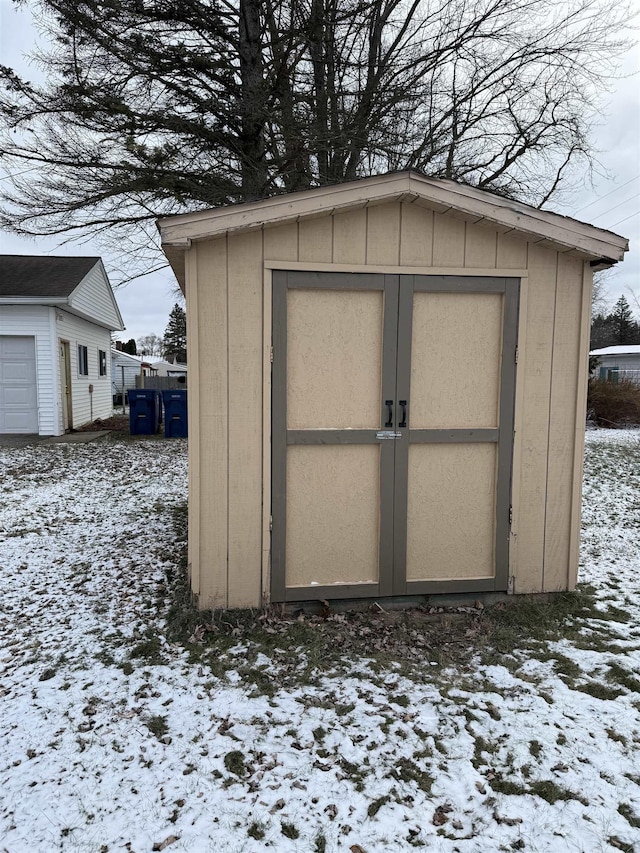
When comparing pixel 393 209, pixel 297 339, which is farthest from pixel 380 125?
pixel 297 339

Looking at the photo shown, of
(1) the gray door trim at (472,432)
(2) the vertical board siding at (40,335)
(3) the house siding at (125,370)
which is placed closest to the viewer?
(1) the gray door trim at (472,432)

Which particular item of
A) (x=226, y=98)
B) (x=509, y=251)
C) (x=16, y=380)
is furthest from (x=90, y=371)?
(x=509, y=251)

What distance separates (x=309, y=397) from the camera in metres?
3.40

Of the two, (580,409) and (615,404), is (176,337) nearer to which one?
(615,404)

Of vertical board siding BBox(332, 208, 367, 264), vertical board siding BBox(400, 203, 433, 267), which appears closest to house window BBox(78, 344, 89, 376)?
vertical board siding BBox(332, 208, 367, 264)

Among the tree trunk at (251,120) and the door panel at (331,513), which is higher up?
the tree trunk at (251,120)

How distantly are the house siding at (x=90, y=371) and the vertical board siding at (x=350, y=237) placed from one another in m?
10.2

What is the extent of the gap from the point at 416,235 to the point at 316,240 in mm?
645

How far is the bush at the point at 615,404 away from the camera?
48.3 ft

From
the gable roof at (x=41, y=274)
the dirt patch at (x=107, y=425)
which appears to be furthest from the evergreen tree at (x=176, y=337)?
the gable roof at (x=41, y=274)

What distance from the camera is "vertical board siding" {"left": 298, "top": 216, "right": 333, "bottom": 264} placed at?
3285mm

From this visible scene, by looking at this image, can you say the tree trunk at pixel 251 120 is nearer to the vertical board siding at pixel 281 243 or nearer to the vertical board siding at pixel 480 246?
the vertical board siding at pixel 281 243

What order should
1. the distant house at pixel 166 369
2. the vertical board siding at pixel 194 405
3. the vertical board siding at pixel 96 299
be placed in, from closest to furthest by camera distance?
1. the vertical board siding at pixel 194 405
2. the vertical board siding at pixel 96 299
3. the distant house at pixel 166 369

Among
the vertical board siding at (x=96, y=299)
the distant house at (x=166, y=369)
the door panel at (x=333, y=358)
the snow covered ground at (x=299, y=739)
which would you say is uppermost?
the vertical board siding at (x=96, y=299)
